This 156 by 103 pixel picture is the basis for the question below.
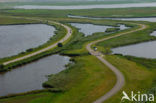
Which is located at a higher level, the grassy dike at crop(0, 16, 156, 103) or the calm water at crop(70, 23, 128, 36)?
the calm water at crop(70, 23, 128, 36)

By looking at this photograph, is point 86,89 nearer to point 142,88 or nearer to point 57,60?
point 142,88

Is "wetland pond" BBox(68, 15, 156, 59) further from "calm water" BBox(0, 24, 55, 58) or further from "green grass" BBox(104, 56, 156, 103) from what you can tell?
"calm water" BBox(0, 24, 55, 58)

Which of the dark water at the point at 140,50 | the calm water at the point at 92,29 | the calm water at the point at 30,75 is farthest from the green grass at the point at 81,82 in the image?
the calm water at the point at 92,29

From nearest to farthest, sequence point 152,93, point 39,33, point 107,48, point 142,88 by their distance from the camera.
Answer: point 152,93
point 142,88
point 107,48
point 39,33

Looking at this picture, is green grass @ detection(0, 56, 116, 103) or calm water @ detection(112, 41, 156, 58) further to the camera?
calm water @ detection(112, 41, 156, 58)

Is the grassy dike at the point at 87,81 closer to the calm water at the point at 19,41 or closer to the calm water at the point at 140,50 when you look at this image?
the calm water at the point at 140,50

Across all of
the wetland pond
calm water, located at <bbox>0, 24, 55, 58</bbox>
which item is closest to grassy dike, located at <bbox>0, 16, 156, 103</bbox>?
the wetland pond

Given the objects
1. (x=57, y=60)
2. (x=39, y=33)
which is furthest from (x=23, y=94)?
(x=39, y=33)

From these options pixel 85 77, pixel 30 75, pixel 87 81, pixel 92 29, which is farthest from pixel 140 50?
pixel 92 29

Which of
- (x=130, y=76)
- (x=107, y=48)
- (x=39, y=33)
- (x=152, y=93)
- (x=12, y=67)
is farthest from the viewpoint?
(x=39, y=33)
